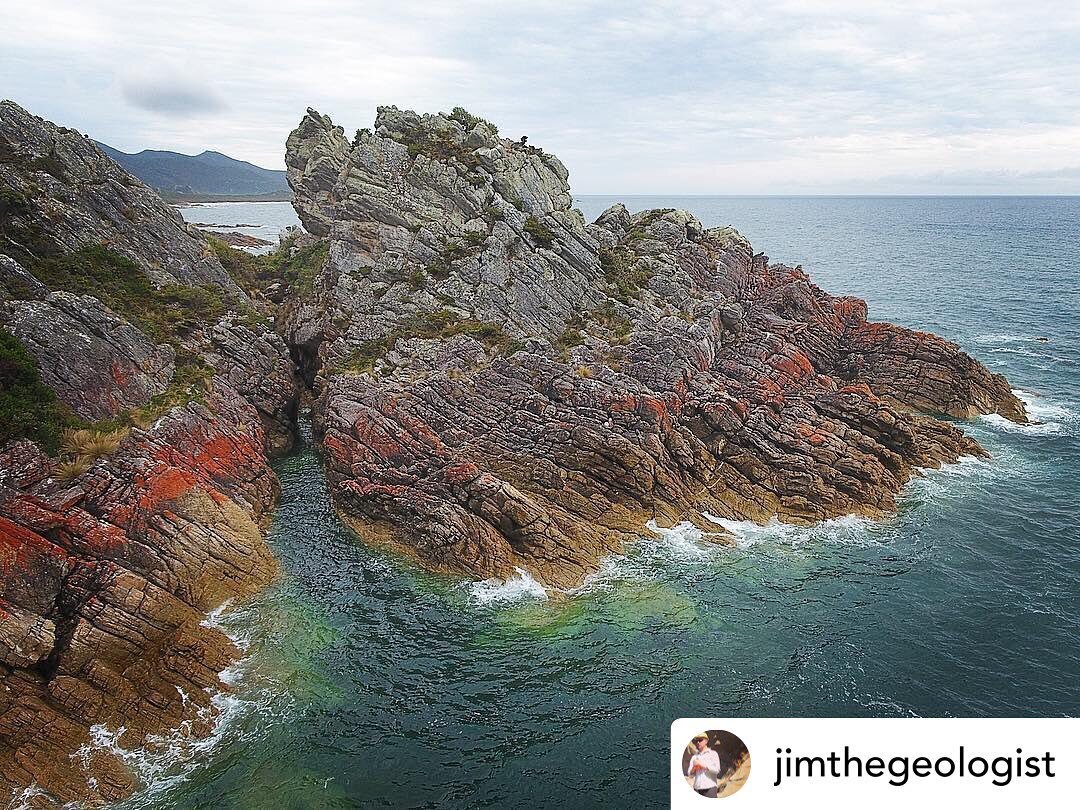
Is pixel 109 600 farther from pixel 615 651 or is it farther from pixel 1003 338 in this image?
pixel 1003 338

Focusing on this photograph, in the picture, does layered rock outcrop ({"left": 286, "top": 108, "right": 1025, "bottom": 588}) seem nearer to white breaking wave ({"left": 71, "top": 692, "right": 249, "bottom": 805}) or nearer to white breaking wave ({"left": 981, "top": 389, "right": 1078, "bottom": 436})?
white breaking wave ({"left": 981, "top": 389, "right": 1078, "bottom": 436})

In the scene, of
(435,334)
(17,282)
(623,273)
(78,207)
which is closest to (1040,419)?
(623,273)

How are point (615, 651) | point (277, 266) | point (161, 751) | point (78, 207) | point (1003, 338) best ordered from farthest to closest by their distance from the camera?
point (1003, 338), point (277, 266), point (78, 207), point (615, 651), point (161, 751)

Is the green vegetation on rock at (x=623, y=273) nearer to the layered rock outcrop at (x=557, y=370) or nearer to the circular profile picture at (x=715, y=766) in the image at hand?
the layered rock outcrop at (x=557, y=370)

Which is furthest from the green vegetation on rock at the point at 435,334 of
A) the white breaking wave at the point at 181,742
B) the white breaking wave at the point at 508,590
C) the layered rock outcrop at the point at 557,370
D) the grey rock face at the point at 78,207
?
the white breaking wave at the point at 181,742

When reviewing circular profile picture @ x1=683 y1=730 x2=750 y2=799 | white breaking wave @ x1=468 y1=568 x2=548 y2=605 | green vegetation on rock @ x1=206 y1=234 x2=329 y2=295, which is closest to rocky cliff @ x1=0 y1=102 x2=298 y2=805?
green vegetation on rock @ x1=206 y1=234 x2=329 y2=295

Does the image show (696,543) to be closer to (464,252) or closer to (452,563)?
(452,563)
